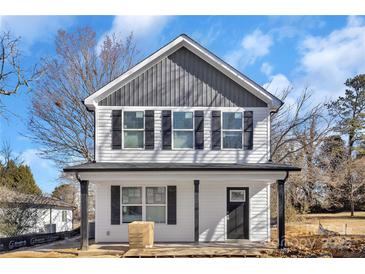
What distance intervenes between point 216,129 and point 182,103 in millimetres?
1558

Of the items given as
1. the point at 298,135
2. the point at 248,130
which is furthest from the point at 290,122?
the point at 248,130

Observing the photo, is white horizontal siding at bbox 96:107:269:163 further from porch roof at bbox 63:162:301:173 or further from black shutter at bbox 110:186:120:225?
black shutter at bbox 110:186:120:225

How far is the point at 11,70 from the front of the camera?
15.4m

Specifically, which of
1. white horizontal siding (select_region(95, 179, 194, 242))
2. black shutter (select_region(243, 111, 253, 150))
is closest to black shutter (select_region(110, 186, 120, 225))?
white horizontal siding (select_region(95, 179, 194, 242))

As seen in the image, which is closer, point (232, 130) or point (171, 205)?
point (171, 205)

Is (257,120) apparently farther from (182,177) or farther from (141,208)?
(141,208)

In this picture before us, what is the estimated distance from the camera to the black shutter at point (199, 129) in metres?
14.3

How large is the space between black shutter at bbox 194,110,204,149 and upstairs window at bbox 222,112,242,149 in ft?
2.54

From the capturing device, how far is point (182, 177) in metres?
12.9

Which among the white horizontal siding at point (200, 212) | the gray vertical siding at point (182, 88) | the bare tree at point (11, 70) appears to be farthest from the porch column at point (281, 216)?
the bare tree at point (11, 70)

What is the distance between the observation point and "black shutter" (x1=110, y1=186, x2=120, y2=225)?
1392cm

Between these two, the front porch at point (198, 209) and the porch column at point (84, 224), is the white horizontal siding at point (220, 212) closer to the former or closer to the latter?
the front porch at point (198, 209)

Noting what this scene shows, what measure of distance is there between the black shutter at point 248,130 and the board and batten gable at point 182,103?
0.12 meters

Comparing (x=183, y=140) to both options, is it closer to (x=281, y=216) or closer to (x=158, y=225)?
(x=158, y=225)
